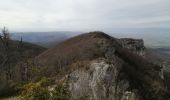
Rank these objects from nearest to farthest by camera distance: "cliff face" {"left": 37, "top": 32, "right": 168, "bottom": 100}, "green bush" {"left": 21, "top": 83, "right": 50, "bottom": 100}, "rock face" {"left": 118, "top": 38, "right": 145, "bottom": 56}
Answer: "green bush" {"left": 21, "top": 83, "right": 50, "bottom": 100} < "cliff face" {"left": 37, "top": 32, "right": 168, "bottom": 100} < "rock face" {"left": 118, "top": 38, "right": 145, "bottom": 56}

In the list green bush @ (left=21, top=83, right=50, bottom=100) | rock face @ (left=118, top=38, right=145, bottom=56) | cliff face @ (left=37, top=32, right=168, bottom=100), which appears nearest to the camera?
green bush @ (left=21, top=83, right=50, bottom=100)

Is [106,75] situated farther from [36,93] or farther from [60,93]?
[36,93]

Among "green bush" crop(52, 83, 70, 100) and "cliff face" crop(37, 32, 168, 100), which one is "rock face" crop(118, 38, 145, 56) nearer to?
"cliff face" crop(37, 32, 168, 100)

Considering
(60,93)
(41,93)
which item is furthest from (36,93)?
(60,93)

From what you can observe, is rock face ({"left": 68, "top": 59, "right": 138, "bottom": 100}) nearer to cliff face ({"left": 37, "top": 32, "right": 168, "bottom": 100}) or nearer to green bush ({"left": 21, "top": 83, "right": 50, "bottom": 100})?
A: cliff face ({"left": 37, "top": 32, "right": 168, "bottom": 100})

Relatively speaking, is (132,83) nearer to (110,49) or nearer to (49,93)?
(110,49)

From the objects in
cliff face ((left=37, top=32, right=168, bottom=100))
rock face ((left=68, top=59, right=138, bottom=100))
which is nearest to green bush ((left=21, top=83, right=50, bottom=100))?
cliff face ((left=37, top=32, right=168, bottom=100))

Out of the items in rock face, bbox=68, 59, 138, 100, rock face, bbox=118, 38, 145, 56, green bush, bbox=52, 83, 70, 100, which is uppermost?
green bush, bbox=52, 83, 70, 100

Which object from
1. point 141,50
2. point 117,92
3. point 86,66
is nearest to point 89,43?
point 86,66

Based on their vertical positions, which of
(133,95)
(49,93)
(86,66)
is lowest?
(133,95)

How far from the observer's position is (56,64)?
4400cm

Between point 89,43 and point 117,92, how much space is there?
34.7ft

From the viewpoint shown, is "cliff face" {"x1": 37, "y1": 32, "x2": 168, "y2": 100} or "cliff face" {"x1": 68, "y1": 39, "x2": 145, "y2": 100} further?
"cliff face" {"x1": 37, "y1": 32, "x2": 168, "y2": 100}

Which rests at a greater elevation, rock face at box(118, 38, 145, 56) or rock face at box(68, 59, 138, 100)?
rock face at box(118, 38, 145, 56)
